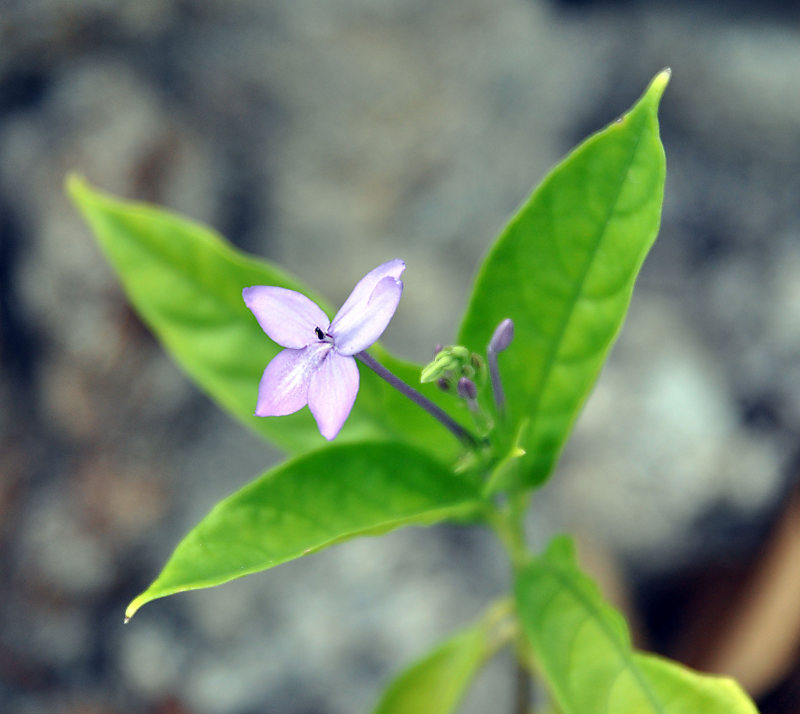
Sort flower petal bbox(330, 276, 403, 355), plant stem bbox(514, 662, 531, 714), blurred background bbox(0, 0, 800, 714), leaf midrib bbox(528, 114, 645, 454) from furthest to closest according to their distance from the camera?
blurred background bbox(0, 0, 800, 714), plant stem bbox(514, 662, 531, 714), leaf midrib bbox(528, 114, 645, 454), flower petal bbox(330, 276, 403, 355)

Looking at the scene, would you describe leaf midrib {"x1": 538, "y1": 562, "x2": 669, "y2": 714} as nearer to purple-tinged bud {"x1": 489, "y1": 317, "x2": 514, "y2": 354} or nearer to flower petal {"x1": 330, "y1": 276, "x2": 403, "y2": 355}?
purple-tinged bud {"x1": 489, "y1": 317, "x2": 514, "y2": 354}

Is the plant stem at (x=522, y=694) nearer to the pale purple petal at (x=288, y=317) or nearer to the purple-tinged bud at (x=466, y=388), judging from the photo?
the purple-tinged bud at (x=466, y=388)

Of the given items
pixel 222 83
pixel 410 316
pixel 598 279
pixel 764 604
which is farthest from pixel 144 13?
pixel 764 604

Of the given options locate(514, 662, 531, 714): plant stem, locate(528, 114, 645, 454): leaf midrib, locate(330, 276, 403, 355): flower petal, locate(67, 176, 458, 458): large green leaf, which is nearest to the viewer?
locate(330, 276, 403, 355): flower petal

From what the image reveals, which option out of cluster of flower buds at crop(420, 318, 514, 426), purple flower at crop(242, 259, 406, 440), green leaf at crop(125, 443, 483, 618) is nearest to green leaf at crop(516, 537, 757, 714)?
green leaf at crop(125, 443, 483, 618)

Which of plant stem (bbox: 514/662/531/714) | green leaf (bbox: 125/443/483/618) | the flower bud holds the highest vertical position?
the flower bud

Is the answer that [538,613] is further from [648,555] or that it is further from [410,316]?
[410,316]

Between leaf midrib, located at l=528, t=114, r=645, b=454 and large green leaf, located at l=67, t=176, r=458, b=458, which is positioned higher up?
leaf midrib, located at l=528, t=114, r=645, b=454

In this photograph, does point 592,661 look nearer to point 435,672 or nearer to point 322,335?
point 435,672
